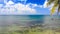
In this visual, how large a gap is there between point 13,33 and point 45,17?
262 centimetres

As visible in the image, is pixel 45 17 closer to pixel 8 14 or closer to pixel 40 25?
pixel 40 25

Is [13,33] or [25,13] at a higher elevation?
[25,13]

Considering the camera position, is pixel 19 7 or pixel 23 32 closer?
pixel 23 32

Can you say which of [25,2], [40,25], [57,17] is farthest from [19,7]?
[57,17]

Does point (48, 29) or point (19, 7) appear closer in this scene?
point (48, 29)

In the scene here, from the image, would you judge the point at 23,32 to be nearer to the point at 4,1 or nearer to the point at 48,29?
the point at 48,29

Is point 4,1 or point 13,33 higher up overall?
point 4,1

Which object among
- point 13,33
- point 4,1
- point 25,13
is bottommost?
point 13,33

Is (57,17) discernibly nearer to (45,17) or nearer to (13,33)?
(45,17)

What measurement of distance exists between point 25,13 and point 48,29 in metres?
2.02

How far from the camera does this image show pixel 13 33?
1222 cm

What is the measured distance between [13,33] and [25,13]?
187 centimetres

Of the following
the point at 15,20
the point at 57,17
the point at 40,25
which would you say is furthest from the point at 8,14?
the point at 57,17

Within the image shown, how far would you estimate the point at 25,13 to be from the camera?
13289mm
